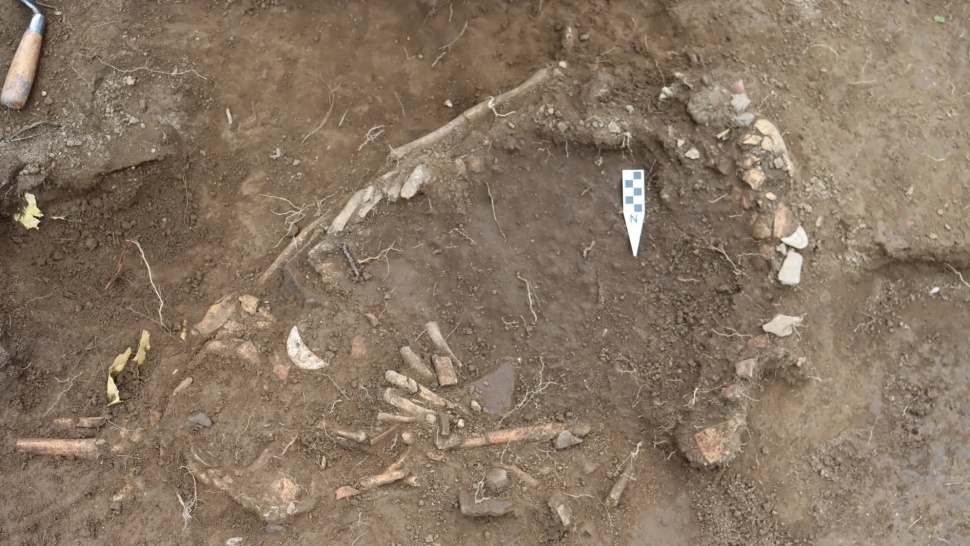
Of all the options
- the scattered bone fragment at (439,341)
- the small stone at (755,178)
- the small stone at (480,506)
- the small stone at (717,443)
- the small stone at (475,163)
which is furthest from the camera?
the small stone at (475,163)

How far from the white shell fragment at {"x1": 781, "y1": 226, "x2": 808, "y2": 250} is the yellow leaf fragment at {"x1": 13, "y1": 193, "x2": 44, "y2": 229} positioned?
4.83 m

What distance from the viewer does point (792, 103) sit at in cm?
363

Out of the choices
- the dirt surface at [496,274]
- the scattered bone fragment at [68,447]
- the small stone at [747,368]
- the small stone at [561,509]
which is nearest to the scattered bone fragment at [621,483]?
the dirt surface at [496,274]

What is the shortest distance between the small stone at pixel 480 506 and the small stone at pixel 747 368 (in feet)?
5.28

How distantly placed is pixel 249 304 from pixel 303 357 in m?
0.56

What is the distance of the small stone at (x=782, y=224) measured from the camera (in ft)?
11.4

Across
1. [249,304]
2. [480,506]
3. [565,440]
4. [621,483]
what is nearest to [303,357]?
[249,304]

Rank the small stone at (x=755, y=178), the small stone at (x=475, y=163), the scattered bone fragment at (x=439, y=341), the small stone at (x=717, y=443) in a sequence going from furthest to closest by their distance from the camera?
the small stone at (x=475, y=163)
the scattered bone fragment at (x=439, y=341)
the small stone at (x=755, y=178)
the small stone at (x=717, y=443)

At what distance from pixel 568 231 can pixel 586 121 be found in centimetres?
72

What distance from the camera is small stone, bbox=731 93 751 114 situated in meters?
3.56

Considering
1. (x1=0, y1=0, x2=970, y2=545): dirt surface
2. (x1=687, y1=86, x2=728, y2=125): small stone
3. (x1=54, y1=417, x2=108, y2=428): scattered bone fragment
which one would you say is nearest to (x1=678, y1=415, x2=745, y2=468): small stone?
(x1=0, y1=0, x2=970, y2=545): dirt surface

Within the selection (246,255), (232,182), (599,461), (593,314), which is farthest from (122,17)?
Result: (599,461)

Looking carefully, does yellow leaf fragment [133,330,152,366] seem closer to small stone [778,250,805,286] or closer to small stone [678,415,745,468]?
small stone [678,415,745,468]

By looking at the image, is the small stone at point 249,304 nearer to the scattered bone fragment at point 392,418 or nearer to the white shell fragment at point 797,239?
the scattered bone fragment at point 392,418
